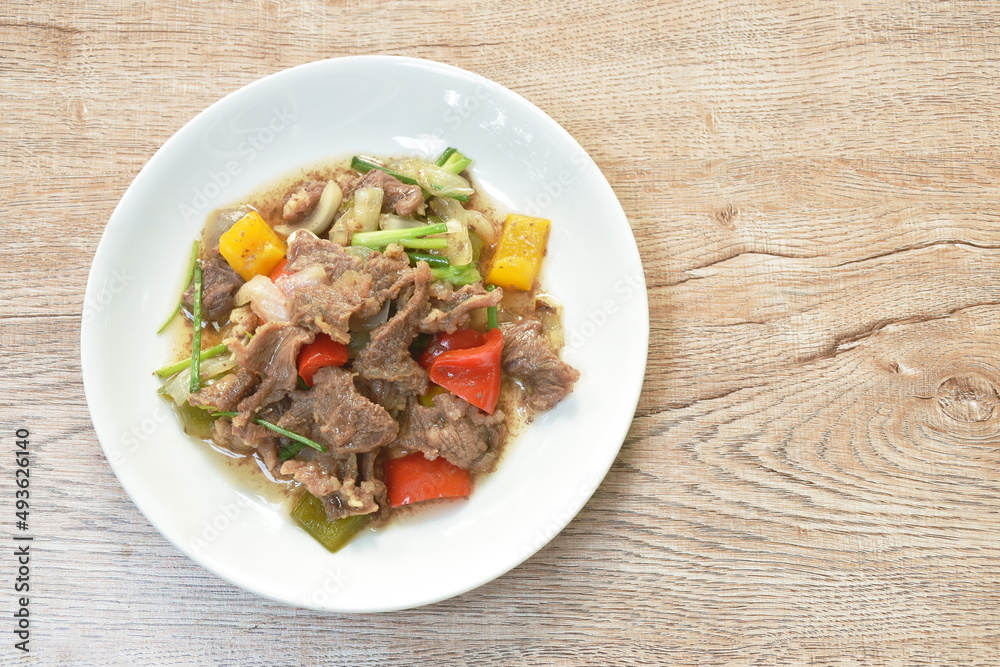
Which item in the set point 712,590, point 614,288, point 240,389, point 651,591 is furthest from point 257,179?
point 712,590

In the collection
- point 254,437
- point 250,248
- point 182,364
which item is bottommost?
point 254,437

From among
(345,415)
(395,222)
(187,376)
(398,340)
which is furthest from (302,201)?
(345,415)

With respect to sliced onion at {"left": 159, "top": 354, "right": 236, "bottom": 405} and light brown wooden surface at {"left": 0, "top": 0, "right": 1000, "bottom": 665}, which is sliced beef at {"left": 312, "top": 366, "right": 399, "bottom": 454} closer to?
sliced onion at {"left": 159, "top": 354, "right": 236, "bottom": 405}

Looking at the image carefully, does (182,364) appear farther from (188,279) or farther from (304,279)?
(304,279)

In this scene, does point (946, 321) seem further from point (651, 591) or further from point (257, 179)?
point (257, 179)
